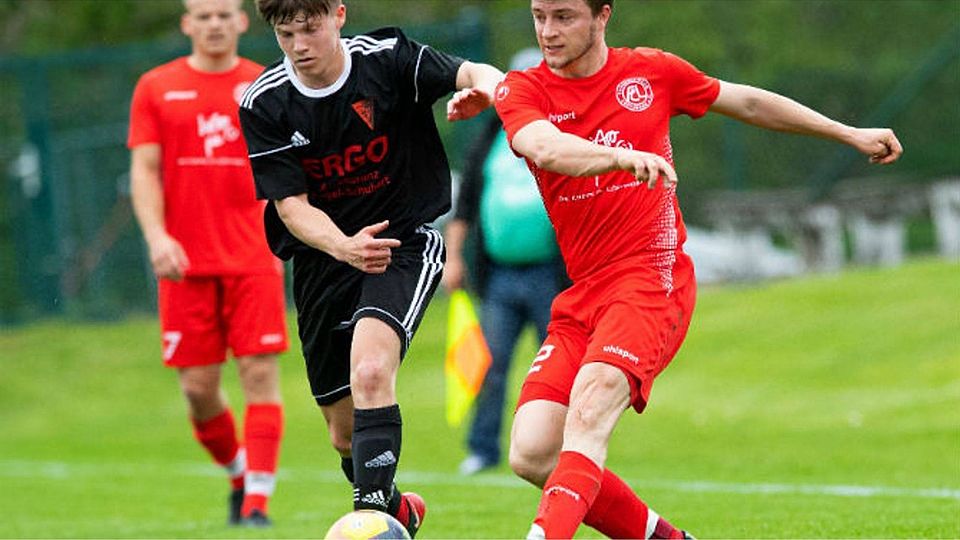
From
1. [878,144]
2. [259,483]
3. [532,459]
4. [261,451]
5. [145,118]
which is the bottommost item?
[259,483]

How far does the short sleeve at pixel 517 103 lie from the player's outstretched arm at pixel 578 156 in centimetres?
6

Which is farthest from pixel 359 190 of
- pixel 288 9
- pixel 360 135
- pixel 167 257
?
pixel 167 257

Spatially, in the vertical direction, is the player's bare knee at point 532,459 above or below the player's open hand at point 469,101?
below

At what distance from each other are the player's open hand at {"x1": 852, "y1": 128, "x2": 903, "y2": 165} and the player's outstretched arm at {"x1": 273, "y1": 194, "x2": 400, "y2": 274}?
176 centimetres

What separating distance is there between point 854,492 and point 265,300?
3.42 m

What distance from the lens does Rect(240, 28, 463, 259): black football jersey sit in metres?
7.11

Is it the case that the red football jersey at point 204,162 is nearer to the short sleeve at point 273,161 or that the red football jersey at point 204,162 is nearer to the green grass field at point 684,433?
the green grass field at point 684,433

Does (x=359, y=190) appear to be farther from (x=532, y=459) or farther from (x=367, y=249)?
(x=532, y=459)

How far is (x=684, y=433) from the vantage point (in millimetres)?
14930

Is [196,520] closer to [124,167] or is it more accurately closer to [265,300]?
[265,300]

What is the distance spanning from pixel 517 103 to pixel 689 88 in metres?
0.72

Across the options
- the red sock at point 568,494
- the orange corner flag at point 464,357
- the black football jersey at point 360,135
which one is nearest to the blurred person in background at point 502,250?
the orange corner flag at point 464,357

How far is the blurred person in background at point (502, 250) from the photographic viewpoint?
1176cm

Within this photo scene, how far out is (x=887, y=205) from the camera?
1917cm
